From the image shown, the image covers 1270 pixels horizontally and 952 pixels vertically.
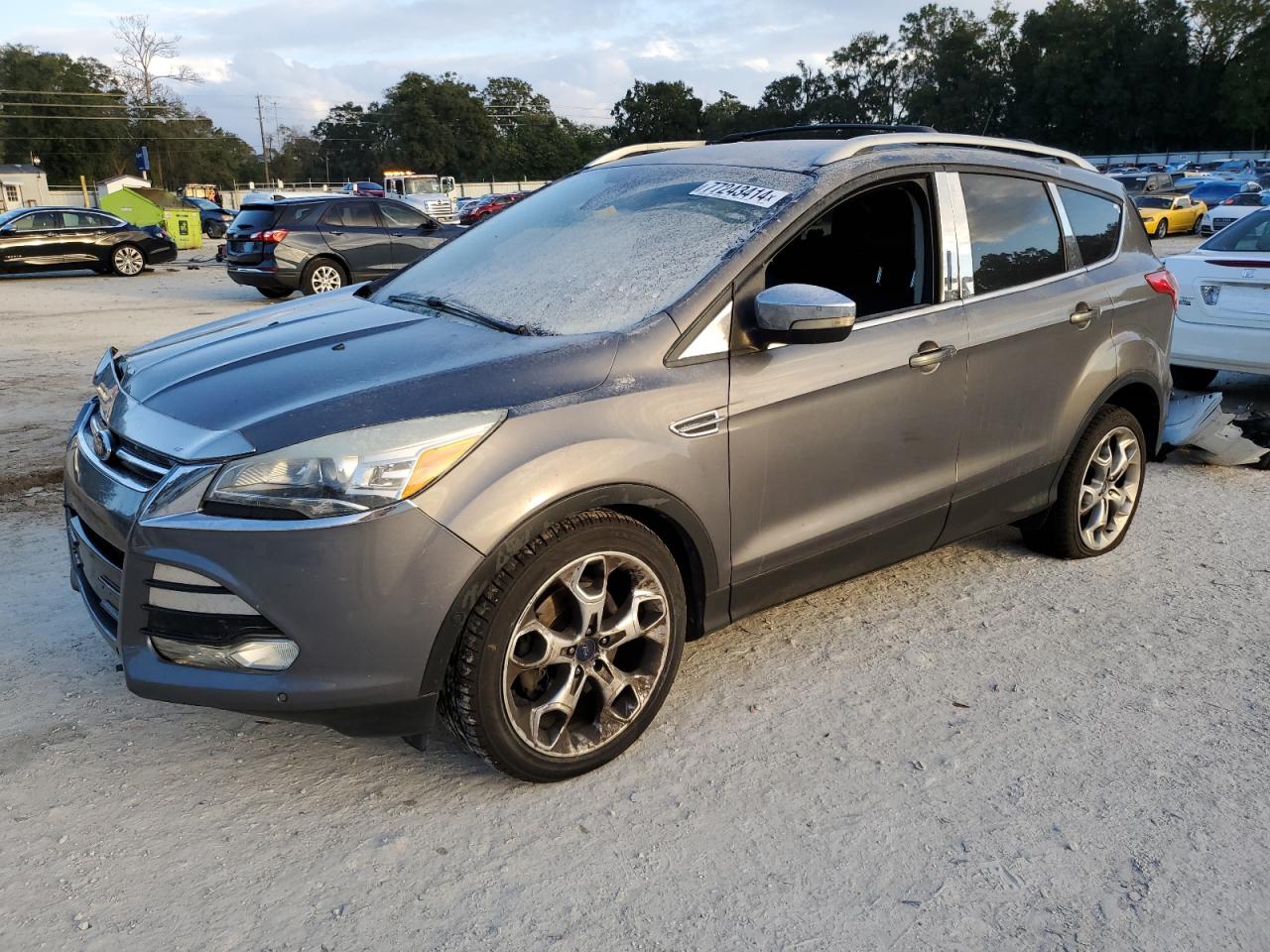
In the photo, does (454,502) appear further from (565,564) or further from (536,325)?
(536,325)

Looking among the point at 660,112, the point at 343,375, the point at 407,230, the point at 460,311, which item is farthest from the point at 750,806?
the point at 660,112

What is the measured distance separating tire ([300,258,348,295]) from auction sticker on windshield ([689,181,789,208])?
12.3 metres

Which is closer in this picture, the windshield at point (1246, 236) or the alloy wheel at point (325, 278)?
the windshield at point (1246, 236)

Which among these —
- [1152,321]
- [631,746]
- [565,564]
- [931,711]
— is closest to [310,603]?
[565,564]

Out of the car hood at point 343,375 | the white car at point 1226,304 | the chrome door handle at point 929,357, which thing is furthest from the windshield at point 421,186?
the chrome door handle at point 929,357

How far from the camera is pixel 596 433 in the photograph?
9.02ft

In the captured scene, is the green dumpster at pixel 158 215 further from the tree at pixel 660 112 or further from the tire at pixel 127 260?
the tree at pixel 660 112

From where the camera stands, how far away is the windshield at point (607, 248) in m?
3.17

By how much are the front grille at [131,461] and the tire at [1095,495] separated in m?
3.48

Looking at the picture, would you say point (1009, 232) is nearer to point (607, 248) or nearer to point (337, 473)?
point (607, 248)

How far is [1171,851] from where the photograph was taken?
2611 millimetres

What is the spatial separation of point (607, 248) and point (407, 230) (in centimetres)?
1295

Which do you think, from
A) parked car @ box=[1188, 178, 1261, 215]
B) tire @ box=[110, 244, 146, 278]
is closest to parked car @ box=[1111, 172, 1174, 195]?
parked car @ box=[1188, 178, 1261, 215]

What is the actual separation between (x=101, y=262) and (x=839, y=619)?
20.5 m
